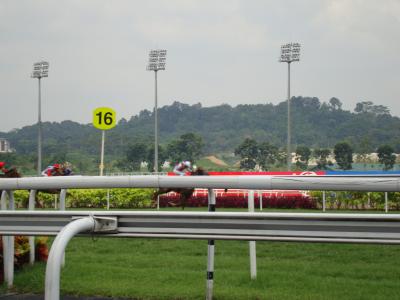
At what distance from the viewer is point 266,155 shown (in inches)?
2554

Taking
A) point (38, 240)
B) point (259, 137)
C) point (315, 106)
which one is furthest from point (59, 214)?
point (315, 106)

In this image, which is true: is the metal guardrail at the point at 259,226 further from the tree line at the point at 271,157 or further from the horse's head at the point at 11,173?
the tree line at the point at 271,157

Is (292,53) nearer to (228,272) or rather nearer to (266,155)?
(266,155)

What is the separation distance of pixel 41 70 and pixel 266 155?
2759 cm

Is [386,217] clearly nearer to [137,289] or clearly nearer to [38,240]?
[137,289]

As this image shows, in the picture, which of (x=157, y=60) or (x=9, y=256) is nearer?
(x=9, y=256)

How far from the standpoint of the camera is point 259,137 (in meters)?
104

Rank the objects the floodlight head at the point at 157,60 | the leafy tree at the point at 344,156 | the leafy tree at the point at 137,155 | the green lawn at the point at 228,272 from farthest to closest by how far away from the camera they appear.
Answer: the leafy tree at the point at 137,155, the leafy tree at the point at 344,156, the floodlight head at the point at 157,60, the green lawn at the point at 228,272

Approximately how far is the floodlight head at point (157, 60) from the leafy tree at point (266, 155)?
80.0ft

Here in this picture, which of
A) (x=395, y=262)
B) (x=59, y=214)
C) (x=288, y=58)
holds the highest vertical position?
(x=288, y=58)

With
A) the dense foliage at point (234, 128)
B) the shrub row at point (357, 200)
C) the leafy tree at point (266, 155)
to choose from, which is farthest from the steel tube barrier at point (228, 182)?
the dense foliage at point (234, 128)

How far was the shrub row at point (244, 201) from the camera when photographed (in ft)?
69.3

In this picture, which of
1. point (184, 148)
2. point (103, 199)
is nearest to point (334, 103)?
point (184, 148)

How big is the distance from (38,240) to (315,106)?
110 m
